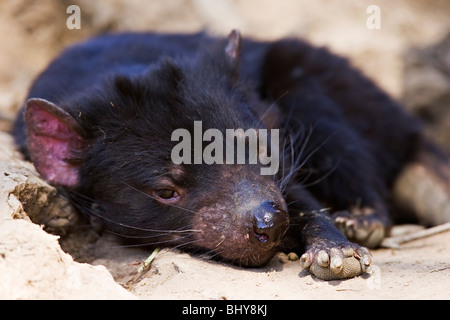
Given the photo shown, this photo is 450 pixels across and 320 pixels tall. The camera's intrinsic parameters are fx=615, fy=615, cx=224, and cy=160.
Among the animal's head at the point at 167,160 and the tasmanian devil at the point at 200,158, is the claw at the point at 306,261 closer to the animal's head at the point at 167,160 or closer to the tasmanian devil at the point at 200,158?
the tasmanian devil at the point at 200,158

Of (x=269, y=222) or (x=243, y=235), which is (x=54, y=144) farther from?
(x=269, y=222)

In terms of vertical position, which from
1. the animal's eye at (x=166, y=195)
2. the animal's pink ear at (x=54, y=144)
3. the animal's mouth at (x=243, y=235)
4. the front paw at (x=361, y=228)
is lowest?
the front paw at (x=361, y=228)

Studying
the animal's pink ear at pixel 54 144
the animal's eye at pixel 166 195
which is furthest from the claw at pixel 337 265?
the animal's pink ear at pixel 54 144

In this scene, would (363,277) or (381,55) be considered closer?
(363,277)

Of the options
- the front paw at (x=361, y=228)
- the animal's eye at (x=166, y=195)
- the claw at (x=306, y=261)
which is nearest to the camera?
the claw at (x=306, y=261)
